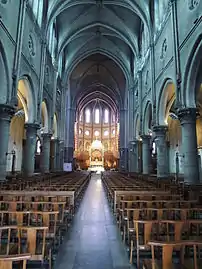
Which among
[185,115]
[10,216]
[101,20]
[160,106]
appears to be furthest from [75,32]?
[10,216]

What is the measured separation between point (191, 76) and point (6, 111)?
Answer: 1001 cm

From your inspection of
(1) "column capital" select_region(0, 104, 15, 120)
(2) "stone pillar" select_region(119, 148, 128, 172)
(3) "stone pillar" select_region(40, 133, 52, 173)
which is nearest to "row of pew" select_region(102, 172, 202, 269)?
(1) "column capital" select_region(0, 104, 15, 120)

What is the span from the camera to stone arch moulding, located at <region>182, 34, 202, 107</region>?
38.6 ft

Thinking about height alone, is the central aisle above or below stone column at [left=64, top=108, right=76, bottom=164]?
below

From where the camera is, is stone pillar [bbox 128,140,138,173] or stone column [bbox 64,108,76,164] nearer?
stone pillar [bbox 128,140,138,173]

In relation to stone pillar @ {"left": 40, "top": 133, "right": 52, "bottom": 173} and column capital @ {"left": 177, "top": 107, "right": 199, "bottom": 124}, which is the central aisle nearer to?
column capital @ {"left": 177, "top": 107, "right": 199, "bottom": 124}

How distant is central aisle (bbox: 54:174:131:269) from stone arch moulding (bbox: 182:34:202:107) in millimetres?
8210

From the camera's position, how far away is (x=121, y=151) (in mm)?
40406

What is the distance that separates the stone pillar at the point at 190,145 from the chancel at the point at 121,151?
53mm

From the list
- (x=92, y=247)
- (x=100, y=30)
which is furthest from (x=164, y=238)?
(x=100, y=30)

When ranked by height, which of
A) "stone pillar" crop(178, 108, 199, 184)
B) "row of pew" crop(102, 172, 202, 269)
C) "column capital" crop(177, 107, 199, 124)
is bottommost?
"row of pew" crop(102, 172, 202, 269)

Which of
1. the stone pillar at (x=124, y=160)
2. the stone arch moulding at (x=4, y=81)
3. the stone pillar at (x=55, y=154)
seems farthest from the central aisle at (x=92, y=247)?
the stone pillar at (x=124, y=160)

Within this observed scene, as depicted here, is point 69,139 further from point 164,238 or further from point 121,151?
point 164,238

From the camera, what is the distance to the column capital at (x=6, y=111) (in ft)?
39.9
